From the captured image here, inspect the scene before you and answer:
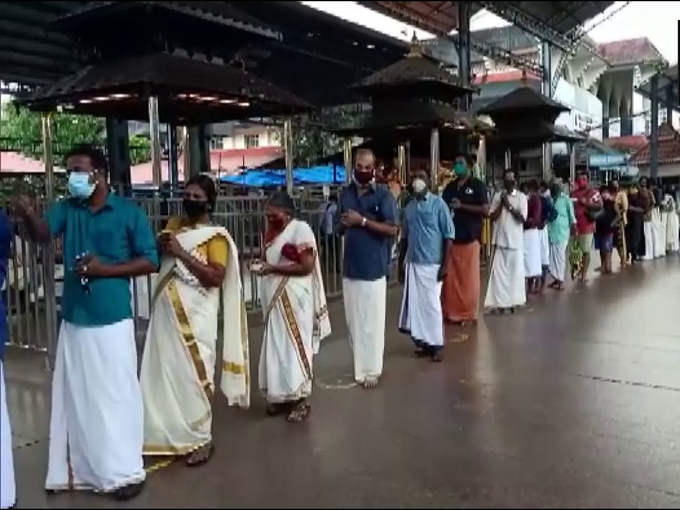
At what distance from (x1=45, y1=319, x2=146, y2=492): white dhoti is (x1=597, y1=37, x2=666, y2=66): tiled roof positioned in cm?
231

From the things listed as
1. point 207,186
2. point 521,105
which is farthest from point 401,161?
point 207,186

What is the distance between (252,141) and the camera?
83.6 ft

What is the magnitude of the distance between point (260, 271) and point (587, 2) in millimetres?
3076

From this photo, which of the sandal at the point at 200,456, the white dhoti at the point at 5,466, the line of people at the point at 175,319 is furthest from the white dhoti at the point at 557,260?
the white dhoti at the point at 5,466

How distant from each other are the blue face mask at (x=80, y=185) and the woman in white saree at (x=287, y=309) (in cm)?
141

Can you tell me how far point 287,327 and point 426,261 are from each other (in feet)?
6.16

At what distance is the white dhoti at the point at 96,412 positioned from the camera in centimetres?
344

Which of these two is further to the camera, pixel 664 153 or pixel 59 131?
pixel 59 131

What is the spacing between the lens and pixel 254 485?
358 cm

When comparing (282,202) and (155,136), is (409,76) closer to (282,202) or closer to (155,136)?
(155,136)

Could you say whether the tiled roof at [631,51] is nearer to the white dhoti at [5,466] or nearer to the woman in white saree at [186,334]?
the woman in white saree at [186,334]

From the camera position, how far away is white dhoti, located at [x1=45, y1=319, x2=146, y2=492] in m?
3.44

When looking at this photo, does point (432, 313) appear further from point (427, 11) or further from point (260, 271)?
point (427, 11)

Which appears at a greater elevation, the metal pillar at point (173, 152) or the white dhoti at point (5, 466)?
the metal pillar at point (173, 152)
